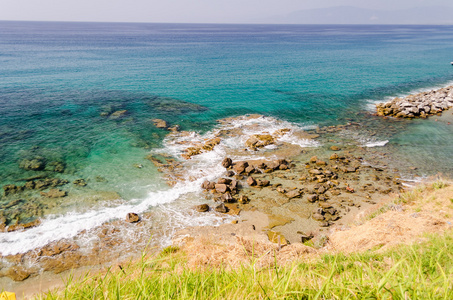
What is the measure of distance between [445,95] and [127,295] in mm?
51081

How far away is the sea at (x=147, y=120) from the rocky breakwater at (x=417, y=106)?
2140 mm

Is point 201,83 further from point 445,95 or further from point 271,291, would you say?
point 271,291

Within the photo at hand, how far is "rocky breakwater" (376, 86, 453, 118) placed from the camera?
33312 mm

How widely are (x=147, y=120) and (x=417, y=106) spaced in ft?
115

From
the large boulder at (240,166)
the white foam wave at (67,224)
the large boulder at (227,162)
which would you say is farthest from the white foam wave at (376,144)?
the white foam wave at (67,224)

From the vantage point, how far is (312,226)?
1540cm

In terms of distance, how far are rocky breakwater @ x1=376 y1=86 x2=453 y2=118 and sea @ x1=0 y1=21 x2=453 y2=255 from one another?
214cm

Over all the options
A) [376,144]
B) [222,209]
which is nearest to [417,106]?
[376,144]

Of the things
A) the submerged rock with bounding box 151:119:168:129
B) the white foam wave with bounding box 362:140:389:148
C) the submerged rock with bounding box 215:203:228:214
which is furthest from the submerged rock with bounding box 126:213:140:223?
the white foam wave with bounding box 362:140:389:148

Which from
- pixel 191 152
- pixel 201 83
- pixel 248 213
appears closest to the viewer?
pixel 248 213

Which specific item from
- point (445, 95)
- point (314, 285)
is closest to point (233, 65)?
point (445, 95)

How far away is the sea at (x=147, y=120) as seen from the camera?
56.0 ft

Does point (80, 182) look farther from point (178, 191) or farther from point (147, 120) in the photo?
point (147, 120)

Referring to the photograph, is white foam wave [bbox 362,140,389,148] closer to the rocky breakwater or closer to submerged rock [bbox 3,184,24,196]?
the rocky breakwater
